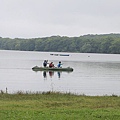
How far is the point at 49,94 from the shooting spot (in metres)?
21.3

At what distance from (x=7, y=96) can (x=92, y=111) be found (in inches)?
288

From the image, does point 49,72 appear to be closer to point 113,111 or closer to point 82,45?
point 113,111

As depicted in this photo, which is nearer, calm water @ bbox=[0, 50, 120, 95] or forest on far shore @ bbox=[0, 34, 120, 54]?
calm water @ bbox=[0, 50, 120, 95]

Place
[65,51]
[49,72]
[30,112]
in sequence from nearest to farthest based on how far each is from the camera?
[30,112], [49,72], [65,51]

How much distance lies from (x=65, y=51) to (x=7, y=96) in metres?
171

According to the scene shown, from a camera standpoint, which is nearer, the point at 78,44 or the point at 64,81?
the point at 64,81

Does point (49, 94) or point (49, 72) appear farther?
point (49, 72)

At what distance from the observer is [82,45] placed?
584ft

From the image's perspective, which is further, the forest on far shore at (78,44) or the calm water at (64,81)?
the forest on far shore at (78,44)

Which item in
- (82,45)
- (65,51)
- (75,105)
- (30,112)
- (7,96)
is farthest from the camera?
(65,51)

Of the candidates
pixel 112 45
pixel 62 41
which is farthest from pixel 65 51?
pixel 112 45

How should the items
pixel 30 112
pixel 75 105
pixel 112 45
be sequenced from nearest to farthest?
pixel 30 112, pixel 75 105, pixel 112 45

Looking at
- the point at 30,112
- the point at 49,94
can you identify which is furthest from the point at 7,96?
the point at 30,112

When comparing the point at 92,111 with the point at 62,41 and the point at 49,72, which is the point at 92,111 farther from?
the point at 62,41
